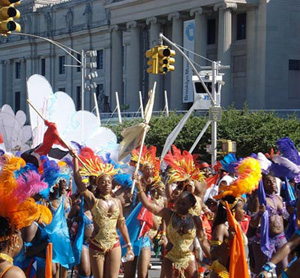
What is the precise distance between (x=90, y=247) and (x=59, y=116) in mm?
3922

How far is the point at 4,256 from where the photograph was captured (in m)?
6.30

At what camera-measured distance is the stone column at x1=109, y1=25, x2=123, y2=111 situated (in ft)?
242

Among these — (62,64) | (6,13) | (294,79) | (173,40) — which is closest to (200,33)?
(173,40)

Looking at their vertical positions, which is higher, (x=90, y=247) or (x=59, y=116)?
(x=59, y=116)

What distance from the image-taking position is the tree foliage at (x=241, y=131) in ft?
130

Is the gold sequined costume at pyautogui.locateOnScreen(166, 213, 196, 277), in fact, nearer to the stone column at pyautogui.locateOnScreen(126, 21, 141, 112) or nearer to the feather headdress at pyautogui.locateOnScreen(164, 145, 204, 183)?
the feather headdress at pyautogui.locateOnScreen(164, 145, 204, 183)

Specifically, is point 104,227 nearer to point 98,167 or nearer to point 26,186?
point 98,167

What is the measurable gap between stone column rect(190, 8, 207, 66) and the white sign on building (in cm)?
64

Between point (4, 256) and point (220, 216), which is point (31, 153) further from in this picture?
point (4, 256)

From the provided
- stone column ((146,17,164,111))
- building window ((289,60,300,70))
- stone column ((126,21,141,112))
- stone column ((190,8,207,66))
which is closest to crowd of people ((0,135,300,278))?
building window ((289,60,300,70))

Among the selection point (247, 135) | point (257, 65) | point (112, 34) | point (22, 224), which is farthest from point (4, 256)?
point (112, 34)

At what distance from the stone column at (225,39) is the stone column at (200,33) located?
4.68 ft

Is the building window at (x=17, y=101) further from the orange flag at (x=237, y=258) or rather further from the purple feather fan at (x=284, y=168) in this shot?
the orange flag at (x=237, y=258)

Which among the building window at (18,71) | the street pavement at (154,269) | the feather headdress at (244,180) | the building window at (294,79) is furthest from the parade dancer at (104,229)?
the building window at (18,71)
